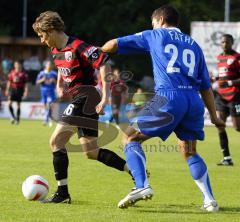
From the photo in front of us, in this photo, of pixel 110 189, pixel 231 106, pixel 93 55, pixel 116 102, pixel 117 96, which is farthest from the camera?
pixel 117 96

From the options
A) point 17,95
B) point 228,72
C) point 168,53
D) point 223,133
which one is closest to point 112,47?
point 168,53

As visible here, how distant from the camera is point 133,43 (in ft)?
24.2

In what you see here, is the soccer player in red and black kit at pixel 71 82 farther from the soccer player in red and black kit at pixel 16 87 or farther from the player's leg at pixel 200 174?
the soccer player in red and black kit at pixel 16 87

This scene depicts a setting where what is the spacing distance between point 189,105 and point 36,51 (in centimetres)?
3576

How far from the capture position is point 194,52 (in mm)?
7512

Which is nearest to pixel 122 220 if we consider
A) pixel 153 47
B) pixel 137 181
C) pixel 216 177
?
pixel 137 181

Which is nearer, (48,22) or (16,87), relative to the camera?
(48,22)

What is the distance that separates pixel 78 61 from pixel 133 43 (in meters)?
0.96

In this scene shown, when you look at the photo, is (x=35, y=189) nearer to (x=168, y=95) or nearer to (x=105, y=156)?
(x=105, y=156)

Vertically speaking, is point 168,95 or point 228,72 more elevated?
point 168,95

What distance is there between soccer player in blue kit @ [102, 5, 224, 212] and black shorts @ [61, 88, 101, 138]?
747 millimetres

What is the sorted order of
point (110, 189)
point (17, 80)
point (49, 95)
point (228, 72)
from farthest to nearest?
point (17, 80) < point (49, 95) < point (228, 72) < point (110, 189)

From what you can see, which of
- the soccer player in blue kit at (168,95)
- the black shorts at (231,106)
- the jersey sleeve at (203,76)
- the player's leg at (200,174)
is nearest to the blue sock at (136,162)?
the soccer player in blue kit at (168,95)

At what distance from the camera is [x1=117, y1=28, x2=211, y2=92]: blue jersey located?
738 centimetres
